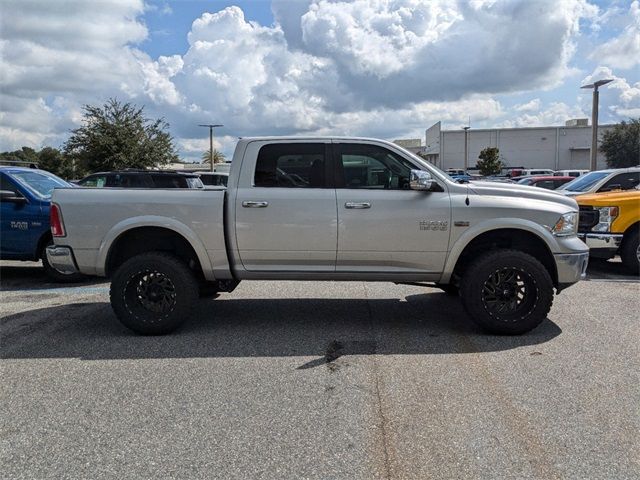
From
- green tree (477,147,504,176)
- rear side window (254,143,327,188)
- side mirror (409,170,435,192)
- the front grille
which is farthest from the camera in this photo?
green tree (477,147,504,176)

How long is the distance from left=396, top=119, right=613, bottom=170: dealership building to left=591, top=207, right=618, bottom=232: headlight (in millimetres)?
66288

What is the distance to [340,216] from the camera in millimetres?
5258

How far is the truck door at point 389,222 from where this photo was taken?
17.3 feet

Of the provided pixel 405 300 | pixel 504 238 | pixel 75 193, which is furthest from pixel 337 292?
pixel 75 193

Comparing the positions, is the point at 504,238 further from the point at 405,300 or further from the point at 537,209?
the point at 405,300

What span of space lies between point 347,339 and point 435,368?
1076 mm

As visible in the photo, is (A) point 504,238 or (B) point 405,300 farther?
(B) point 405,300

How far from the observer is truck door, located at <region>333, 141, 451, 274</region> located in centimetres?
526

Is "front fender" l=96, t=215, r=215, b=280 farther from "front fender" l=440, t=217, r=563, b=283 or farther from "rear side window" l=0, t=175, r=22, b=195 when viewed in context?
"rear side window" l=0, t=175, r=22, b=195

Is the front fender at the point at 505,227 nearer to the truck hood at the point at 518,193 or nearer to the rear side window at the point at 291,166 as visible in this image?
the truck hood at the point at 518,193

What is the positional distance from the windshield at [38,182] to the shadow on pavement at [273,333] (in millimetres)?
2589

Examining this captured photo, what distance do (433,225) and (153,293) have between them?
2957mm

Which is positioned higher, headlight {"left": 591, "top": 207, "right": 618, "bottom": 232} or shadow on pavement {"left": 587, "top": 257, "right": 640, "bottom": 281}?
headlight {"left": 591, "top": 207, "right": 618, "bottom": 232}

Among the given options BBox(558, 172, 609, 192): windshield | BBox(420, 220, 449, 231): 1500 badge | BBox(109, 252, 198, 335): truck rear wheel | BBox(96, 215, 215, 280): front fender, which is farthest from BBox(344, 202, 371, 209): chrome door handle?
BBox(558, 172, 609, 192): windshield
